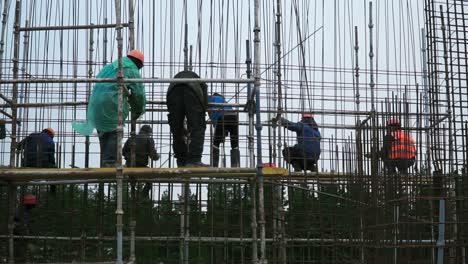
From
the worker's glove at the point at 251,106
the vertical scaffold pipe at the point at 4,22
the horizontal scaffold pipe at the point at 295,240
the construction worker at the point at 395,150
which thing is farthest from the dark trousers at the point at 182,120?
the vertical scaffold pipe at the point at 4,22

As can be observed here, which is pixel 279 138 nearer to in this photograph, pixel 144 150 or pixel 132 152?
pixel 144 150

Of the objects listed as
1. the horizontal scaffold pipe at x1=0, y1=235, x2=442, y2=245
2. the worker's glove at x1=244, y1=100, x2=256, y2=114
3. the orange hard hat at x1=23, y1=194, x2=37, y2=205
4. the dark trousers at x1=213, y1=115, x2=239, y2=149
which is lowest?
the horizontal scaffold pipe at x1=0, y1=235, x2=442, y2=245

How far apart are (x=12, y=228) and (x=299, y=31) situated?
5.87 meters

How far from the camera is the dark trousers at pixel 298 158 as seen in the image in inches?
513

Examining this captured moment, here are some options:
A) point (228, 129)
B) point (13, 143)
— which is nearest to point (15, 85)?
point (13, 143)

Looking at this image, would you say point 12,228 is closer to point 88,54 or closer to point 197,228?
point 197,228

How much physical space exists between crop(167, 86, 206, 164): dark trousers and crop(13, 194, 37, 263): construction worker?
2.65 meters

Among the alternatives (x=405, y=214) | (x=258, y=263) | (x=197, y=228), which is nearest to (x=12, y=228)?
(x=197, y=228)

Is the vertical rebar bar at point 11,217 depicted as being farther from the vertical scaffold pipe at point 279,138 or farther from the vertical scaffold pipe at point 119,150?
the vertical scaffold pipe at point 279,138

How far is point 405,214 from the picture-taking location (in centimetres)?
991

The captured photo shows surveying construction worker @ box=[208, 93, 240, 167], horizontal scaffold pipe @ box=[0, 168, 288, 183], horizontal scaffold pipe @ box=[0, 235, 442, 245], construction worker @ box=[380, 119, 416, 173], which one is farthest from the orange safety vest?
construction worker @ box=[208, 93, 240, 167]

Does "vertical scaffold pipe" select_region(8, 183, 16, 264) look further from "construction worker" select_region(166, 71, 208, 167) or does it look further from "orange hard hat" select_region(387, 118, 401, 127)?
"orange hard hat" select_region(387, 118, 401, 127)

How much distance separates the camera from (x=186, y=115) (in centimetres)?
1067

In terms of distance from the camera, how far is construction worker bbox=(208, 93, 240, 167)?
11.8 metres
